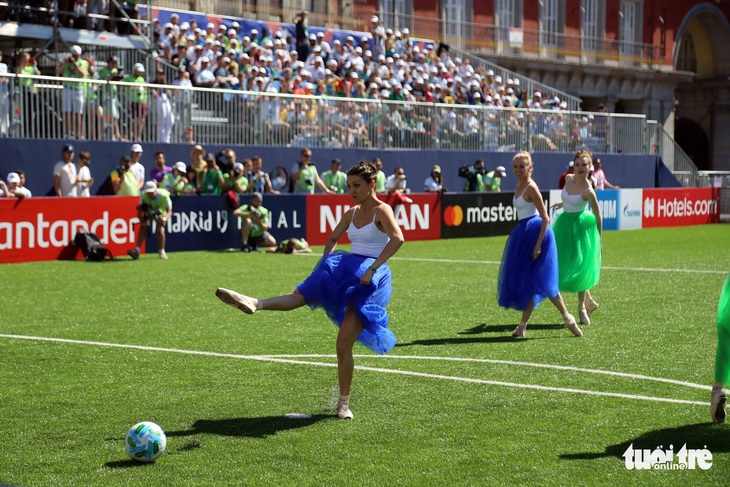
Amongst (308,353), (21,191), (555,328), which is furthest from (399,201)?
(308,353)

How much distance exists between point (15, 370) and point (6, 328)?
Answer: 2671mm

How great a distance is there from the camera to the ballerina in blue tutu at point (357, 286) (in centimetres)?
789

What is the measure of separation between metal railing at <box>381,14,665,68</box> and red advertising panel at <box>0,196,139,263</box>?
2307cm

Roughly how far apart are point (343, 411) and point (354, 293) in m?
0.81

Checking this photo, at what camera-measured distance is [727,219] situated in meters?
38.2

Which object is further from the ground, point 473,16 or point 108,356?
point 473,16

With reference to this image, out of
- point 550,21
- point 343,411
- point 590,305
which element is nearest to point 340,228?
point 343,411

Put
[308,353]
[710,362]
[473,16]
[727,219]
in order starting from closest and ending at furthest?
1. [710,362]
2. [308,353]
3. [727,219]
4. [473,16]

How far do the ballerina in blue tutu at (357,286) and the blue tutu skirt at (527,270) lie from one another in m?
3.76

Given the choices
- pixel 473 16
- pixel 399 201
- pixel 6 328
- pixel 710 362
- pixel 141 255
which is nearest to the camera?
pixel 710 362

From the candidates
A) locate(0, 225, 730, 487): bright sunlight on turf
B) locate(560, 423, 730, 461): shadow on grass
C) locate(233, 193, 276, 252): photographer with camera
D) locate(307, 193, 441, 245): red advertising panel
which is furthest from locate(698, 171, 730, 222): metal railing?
locate(560, 423, 730, 461): shadow on grass

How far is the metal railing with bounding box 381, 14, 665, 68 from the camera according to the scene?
45.2 metres

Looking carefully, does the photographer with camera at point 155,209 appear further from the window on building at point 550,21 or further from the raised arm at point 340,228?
the window on building at point 550,21

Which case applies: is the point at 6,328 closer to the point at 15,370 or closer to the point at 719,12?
the point at 15,370
